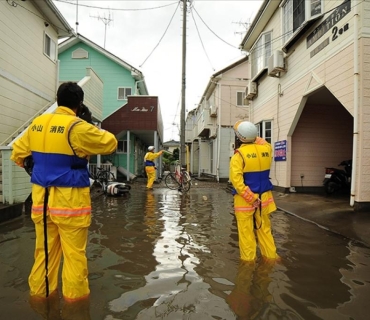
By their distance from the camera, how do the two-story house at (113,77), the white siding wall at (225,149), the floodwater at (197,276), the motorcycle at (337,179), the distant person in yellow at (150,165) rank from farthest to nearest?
the white siding wall at (225,149) < the two-story house at (113,77) < the distant person in yellow at (150,165) < the motorcycle at (337,179) < the floodwater at (197,276)

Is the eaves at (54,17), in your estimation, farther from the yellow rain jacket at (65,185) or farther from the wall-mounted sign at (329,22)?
the yellow rain jacket at (65,185)

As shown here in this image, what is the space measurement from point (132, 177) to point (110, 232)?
1232cm

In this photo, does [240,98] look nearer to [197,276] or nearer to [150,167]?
[150,167]

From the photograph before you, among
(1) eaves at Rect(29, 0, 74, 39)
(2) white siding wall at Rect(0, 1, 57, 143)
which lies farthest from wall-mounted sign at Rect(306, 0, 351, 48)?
(2) white siding wall at Rect(0, 1, 57, 143)

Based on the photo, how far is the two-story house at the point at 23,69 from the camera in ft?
21.0

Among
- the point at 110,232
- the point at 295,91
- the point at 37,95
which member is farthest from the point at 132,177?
the point at 110,232

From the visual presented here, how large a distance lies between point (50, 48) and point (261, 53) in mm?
8607

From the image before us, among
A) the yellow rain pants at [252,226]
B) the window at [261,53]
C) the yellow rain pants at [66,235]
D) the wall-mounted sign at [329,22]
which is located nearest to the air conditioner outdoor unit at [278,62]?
the wall-mounted sign at [329,22]

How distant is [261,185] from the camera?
3.46 metres

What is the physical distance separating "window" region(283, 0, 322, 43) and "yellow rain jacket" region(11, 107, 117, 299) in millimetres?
Answer: 8139

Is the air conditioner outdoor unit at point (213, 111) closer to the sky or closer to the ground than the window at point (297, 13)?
closer to the ground

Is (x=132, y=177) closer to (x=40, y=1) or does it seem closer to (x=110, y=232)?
(x=40, y=1)

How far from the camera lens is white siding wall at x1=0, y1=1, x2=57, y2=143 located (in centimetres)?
789

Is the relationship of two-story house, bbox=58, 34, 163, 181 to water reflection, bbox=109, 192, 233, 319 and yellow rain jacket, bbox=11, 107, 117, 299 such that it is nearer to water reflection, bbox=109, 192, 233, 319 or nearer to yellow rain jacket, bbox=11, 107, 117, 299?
water reflection, bbox=109, 192, 233, 319
